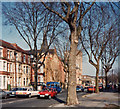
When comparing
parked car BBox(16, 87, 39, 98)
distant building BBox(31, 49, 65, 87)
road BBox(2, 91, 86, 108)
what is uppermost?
distant building BBox(31, 49, 65, 87)

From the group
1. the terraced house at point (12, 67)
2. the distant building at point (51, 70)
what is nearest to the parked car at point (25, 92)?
the terraced house at point (12, 67)

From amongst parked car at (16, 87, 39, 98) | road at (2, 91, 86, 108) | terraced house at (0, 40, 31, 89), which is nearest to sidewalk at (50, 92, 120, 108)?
road at (2, 91, 86, 108)

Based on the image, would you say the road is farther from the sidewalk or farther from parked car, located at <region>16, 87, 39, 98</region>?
parked car, located at <region>16, 87, 39, 98</region>

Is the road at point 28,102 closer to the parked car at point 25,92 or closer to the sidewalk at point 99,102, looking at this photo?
the sidewalk at point 99,102

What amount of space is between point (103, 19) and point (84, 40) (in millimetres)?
4614

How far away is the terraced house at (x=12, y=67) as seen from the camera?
46.5 m

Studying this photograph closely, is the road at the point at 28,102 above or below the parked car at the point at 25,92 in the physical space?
below

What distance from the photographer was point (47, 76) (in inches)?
2940

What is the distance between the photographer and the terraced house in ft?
153

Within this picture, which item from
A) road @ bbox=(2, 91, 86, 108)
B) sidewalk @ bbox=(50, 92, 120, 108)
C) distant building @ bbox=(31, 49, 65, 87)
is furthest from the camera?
distant building @ bbox=(31, 49, 65, 87)

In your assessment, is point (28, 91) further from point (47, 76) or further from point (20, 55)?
point (47, 76)

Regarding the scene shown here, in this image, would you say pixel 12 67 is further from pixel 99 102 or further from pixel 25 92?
pixel 99 102

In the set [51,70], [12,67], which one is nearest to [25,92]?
[12,67]

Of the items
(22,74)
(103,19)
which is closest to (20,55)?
(22,74)
